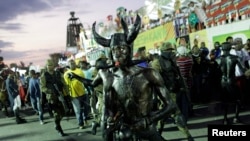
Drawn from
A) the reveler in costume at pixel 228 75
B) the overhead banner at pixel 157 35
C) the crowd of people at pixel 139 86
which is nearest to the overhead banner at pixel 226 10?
the crowd of people at pixel 139 86

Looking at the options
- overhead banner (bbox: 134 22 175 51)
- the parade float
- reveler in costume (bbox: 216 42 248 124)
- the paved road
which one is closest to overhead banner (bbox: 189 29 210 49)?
the parade float

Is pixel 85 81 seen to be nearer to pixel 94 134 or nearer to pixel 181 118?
pixel 181 118

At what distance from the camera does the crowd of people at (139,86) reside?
3.60 metres

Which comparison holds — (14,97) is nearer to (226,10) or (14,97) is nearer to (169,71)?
(169,71)

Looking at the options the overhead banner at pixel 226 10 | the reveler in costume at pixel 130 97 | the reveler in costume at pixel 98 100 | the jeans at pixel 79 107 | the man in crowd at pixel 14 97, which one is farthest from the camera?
the overhead banner at pixel 226 10

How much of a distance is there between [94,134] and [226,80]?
10.8ft

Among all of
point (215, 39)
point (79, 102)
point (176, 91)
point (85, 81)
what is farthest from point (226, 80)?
point (215, 39)

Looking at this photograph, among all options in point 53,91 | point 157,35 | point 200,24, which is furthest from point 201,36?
point 53,91

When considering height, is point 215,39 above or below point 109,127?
above

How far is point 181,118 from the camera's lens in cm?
646

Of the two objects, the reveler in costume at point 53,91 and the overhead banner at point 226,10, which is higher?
the overhead banner at point 226,10

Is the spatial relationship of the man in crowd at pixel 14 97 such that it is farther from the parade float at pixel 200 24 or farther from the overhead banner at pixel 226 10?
the overhead banner at pixel 226 10

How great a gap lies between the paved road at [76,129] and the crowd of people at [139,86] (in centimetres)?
29

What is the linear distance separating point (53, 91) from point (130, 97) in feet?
19.1
